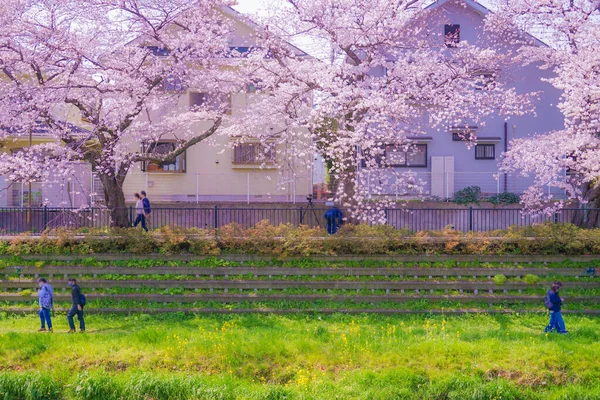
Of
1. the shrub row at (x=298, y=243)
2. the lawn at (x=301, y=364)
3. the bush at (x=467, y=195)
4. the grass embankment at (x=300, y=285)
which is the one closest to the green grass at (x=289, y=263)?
the grass embankment at (x=300, y=285)

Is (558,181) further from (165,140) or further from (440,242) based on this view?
(165,140)

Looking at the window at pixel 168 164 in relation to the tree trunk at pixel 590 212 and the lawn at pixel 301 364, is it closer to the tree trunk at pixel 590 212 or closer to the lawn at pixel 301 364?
the lawn at pixel 301 364

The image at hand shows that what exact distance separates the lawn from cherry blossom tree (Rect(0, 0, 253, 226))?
666cm

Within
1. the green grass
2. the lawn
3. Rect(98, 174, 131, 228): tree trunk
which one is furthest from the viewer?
Rect(98, 174, 131, 228): tree trunk

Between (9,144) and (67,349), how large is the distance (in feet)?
52.3

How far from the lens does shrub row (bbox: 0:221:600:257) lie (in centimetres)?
1553

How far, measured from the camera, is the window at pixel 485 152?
82.6 feet

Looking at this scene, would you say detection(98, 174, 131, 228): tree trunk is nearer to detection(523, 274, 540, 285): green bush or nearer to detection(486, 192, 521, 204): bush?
detection(523, 274, 540, 285): green bush

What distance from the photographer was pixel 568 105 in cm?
1756

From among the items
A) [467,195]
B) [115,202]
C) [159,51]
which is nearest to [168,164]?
[115,202]

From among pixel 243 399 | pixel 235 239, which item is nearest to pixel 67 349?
pixel 243 399

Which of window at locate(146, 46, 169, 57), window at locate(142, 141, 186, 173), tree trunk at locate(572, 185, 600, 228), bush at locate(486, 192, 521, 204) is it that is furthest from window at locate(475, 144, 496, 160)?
window at locate(146, 46, 169, 57)

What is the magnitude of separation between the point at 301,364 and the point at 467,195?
13671 millimetres

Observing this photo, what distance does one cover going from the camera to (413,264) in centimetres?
1547
